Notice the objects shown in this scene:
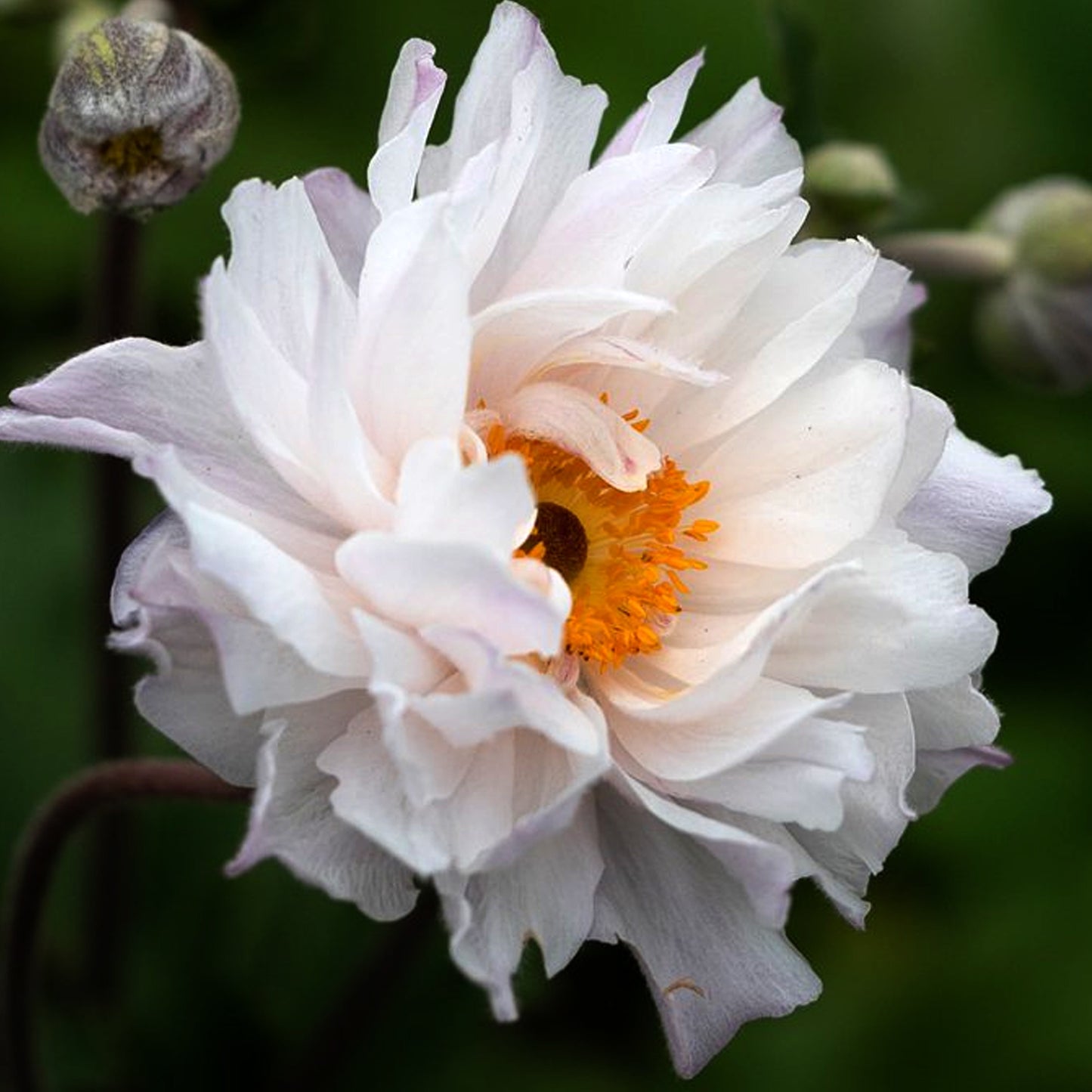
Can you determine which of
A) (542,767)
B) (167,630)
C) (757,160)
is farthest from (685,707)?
(757,160)

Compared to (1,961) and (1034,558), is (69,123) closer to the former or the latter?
(1,961)

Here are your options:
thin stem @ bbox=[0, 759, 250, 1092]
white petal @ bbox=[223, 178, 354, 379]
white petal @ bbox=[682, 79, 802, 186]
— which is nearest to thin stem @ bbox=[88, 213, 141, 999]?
thin stem @ bbox=[0, 759, 250, 1092]

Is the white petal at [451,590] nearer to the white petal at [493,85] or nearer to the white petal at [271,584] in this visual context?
the white petal at [271,584]

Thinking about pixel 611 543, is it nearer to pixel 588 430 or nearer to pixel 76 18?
pixel 588 430

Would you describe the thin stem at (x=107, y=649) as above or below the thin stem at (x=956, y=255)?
below

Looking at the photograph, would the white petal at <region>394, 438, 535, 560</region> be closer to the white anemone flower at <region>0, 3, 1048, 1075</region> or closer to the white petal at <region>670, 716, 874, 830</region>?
the white anemone flower at <region>0, 3, 1048, 1075</region>

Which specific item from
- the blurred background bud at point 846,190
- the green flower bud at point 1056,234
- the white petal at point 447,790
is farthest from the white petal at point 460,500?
the green flower bud at point 1056,234

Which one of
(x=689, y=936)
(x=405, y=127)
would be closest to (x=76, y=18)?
(x=405, y=127)
